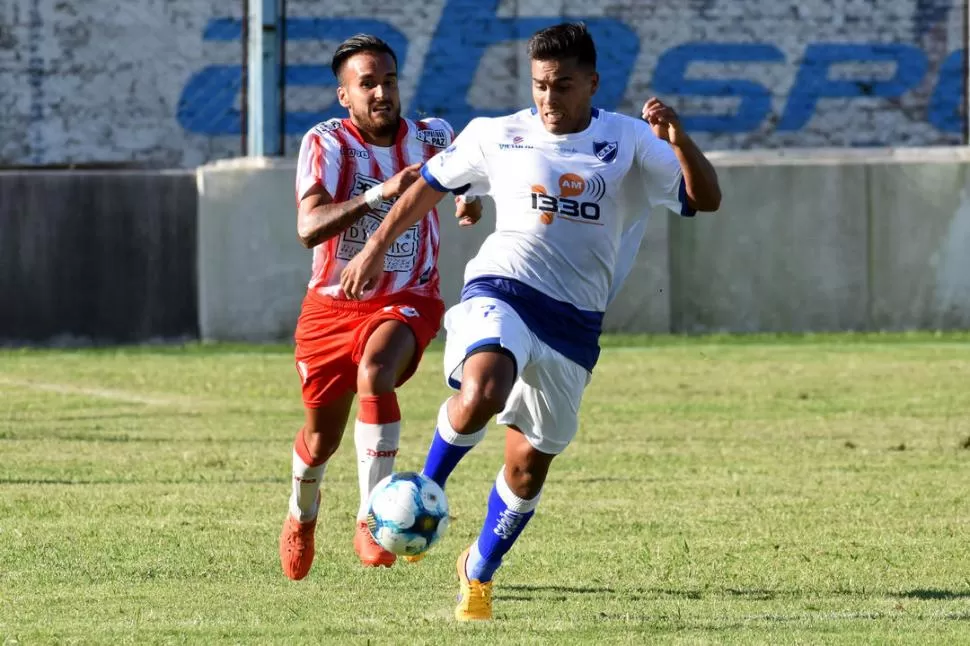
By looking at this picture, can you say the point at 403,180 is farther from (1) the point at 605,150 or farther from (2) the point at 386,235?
(1) the point at 605,150

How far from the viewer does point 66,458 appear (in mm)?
11758

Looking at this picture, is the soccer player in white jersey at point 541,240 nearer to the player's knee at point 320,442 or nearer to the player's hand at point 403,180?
the player's hand at point 403,180

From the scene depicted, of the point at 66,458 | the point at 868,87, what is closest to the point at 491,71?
the point at 868,87

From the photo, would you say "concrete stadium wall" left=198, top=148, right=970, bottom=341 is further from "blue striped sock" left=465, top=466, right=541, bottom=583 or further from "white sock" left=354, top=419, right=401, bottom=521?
"blue striped sock" left=465, top=466, right=541, bottom=583

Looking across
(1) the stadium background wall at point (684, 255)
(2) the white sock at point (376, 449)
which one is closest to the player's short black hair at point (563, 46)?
(2) the white sock at point (376, 449)

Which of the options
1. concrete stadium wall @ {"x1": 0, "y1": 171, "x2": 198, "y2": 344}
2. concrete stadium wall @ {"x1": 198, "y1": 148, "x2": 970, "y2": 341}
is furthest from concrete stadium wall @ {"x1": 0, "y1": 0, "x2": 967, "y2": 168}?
concrete stadium wall @ {"x1": 198, "y1": 148, "x2": 970, "y2": 341}

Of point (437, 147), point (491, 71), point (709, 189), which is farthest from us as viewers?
point (491, 71)

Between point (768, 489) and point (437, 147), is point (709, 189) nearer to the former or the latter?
point (437, 147)

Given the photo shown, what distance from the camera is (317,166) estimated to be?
7.83 m

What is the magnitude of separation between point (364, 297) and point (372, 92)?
2.81 feet

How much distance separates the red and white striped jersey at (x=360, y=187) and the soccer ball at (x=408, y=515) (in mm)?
1357

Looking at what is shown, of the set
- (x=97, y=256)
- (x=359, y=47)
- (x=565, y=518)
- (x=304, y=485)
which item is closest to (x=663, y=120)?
(x=359, y=47)

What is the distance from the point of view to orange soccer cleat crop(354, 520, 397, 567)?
718 cm

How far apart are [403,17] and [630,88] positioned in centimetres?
335
